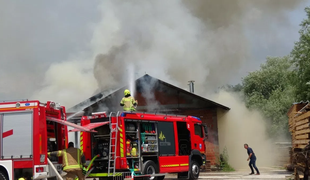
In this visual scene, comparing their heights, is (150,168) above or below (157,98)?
below

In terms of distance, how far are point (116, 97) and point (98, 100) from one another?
3.45ft

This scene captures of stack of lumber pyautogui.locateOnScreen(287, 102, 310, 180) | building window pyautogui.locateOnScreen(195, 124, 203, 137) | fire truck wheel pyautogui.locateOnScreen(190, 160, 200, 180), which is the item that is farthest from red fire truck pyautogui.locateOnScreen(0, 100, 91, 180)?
Result: stack of lumber pyautogui.locateOnScreen(287, 102, 310, 180)

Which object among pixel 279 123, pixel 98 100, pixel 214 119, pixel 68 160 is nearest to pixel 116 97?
pixel 98 100

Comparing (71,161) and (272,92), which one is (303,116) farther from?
(272,92)

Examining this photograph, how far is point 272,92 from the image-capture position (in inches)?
1816

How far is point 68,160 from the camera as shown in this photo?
11500mm

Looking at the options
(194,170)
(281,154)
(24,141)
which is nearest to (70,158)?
(24,141)

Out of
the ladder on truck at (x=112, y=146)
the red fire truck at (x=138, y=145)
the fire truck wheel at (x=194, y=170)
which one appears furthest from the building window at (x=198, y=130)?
the ladder on truck at (x=112, y=146)

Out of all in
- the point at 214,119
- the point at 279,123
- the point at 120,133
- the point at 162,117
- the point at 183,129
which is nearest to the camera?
the point at 120,133

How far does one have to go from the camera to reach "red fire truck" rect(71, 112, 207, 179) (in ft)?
42.6

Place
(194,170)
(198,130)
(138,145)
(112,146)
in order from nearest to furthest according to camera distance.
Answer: (112,146) < (138,145) < (194,170) < (198,130)

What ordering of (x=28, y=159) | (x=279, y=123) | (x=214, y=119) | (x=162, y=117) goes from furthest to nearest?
(x=279, y=123) → (x=214, y=119) → (x=162, y=117) → (x=28, y=159)

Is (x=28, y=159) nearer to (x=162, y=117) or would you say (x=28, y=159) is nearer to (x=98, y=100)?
(x=162, y=117)

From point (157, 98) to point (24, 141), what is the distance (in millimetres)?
12742
